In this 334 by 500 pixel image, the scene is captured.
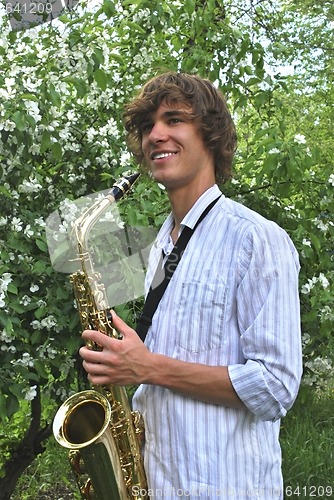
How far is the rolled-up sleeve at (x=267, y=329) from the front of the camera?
5.57 ft

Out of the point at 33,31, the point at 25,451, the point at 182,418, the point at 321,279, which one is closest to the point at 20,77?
the point at 33,31

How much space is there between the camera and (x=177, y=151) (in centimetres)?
200

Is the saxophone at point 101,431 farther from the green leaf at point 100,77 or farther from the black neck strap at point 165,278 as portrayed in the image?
the green leaf at point 100,77

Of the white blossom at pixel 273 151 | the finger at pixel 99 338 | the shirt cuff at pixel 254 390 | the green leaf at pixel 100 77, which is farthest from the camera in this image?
the white blossom at pixel 273 151

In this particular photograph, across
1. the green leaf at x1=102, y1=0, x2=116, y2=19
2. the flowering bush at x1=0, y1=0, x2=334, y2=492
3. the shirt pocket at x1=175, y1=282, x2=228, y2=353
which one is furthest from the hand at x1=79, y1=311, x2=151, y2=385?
the green leaf at x1=102, y1=0, x2=116, y2=19

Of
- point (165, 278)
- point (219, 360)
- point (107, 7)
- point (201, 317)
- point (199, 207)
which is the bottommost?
point (219, 360)

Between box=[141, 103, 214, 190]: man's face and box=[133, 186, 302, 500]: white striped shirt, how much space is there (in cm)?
19

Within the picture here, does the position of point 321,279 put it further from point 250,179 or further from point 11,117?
point 11,117

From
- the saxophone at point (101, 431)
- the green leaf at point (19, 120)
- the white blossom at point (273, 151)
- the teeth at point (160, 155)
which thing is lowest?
the saxophone at point (101, 431)

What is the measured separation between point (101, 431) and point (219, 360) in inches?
21.4

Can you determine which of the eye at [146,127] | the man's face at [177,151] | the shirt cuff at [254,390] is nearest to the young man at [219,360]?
the shirt cuff at [254,390]

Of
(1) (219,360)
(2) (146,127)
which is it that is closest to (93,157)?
(2) (146,127)

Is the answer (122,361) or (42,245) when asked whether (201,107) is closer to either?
(122,361)

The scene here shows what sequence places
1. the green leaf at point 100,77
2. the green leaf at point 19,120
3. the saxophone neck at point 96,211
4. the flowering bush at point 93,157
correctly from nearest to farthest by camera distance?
the saxophone neck at point 96,211
the green leaf at point 19,120
the flowering bush at point 93,157
the green leaf at point 100,77
